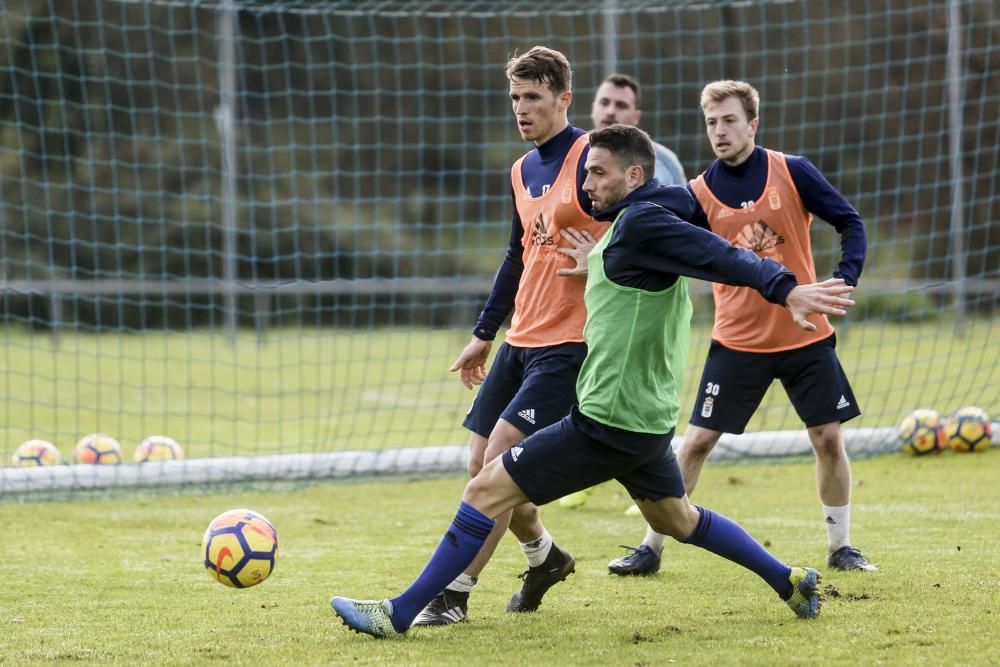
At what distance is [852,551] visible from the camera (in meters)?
5.84

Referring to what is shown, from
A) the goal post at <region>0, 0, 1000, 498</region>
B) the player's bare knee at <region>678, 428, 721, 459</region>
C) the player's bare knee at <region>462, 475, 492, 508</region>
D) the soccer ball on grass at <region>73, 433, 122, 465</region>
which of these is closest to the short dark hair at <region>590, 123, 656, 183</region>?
the player's bare knee at <region>462, 475, 492, 508</region>

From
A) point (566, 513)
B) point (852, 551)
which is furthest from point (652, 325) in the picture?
point (566, 513)

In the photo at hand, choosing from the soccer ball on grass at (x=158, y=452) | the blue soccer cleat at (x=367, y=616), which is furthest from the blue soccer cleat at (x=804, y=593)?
the soccer ball on grass at (x=158, y=452)

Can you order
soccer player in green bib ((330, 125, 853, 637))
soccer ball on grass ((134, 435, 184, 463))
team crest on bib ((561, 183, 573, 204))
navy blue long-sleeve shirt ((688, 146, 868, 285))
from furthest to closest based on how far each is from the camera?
1. soccer ball on grass ((134, 435, 184, 463))
2. navy blue long-sleeve shirt ((688, 146, 868, 285))
3. team crest on bib ((561, 183, 573, 204))
4. soccer player in green bib ((330, 125, 853, 637))

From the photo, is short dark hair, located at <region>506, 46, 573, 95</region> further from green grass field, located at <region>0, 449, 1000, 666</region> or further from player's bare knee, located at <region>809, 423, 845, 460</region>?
green grass field, located at <region>0, 449, 1000, 666</region>

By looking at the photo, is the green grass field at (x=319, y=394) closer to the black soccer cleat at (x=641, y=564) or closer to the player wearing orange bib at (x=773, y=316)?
the player wearing orange bib at (x=773, y=316)

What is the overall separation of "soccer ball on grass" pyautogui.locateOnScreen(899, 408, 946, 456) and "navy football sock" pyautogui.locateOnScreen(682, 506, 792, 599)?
475cm

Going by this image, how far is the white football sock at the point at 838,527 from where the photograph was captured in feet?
19.2

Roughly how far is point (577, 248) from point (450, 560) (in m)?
1.31

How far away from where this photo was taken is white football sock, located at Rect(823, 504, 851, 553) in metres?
5.86

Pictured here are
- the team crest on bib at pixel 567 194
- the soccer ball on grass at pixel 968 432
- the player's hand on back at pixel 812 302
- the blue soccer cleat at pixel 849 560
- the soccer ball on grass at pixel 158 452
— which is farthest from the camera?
the soccer ball on grass at pixel 968 432

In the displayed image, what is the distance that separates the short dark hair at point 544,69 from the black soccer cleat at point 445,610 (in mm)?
2006

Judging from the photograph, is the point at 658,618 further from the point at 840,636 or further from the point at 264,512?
the point at 264,512

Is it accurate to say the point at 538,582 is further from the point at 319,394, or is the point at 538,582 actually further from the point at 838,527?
the point at 319,394
